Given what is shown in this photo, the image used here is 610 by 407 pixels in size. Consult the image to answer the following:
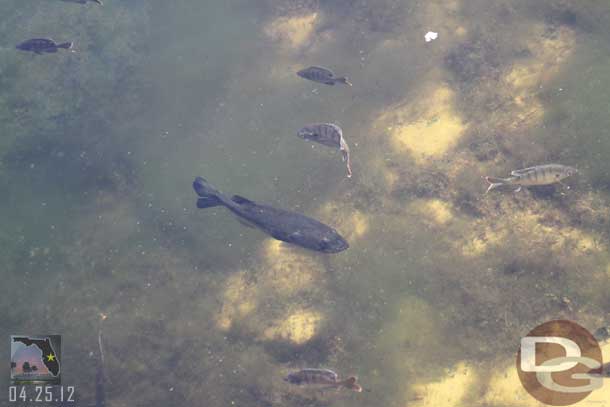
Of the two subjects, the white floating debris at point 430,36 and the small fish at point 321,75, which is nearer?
the small fish at point 321,75

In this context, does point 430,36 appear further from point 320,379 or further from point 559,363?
point 320,379

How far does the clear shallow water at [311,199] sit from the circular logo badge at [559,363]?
0.20 metres

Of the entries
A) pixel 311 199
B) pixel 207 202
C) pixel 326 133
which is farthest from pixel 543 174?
pixel 207 202

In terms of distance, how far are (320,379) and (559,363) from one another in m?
3.45

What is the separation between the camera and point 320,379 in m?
5.34

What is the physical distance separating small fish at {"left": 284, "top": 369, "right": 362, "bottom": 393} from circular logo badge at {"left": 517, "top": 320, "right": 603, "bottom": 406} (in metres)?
A: 2.56

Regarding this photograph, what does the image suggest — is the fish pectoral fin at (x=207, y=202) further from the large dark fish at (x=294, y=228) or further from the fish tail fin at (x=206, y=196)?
the large dark fish at (x=294, y=228)

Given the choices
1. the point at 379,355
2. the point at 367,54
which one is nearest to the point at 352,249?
the point at 379,355

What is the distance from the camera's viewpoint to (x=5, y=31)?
1195 cm

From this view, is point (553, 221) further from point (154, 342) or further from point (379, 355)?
point (154, 342)

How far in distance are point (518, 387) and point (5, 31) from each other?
53.9ft

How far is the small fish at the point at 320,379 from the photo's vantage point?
529cm

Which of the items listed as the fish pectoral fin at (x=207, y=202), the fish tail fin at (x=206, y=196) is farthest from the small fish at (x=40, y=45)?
the fish pectoral fin at (x=207, y=202)

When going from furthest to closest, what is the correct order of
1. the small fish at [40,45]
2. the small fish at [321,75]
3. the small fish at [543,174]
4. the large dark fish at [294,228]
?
the small fish at [40,45] → the small fish at [321,75] → the large dark fish at [294,228] → the small fish at [543,174]
